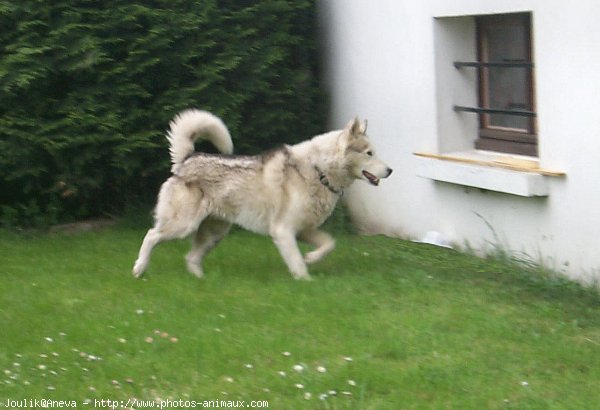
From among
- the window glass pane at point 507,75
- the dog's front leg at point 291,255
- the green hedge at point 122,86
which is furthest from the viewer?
the green hedge at point 122,86

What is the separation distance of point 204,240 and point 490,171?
8.09 ft

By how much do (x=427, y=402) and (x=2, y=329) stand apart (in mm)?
2901

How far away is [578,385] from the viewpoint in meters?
5.57

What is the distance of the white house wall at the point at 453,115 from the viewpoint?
775 cm

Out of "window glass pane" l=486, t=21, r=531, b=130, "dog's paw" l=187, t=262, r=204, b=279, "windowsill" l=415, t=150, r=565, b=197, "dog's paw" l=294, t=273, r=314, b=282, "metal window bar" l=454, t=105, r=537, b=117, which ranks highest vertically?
"window glass pane" l=486, t=21, r=531, b=130

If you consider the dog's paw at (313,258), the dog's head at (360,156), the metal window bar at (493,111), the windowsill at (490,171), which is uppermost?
the metal window bar at (493,111)

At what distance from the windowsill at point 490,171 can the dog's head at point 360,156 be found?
0.95 m

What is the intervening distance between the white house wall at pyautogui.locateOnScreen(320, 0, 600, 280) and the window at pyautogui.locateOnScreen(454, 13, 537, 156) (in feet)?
0.62

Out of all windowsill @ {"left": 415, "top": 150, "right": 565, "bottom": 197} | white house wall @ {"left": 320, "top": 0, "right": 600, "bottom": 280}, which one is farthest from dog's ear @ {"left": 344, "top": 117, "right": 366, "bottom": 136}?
white house wall @ {"left": 320, "top": 0, "right": 600, "bottom": 280}

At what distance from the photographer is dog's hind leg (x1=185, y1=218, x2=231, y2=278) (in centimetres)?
849


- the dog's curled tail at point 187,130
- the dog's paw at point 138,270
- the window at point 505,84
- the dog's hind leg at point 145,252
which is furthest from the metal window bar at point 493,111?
the dog's paw at point 138,270

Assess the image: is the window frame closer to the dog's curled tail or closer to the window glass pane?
the window glass pane

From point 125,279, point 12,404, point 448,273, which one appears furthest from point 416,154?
point 12,404

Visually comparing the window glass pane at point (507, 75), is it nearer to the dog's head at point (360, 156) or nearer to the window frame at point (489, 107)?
the window frame at point (489, 107)
